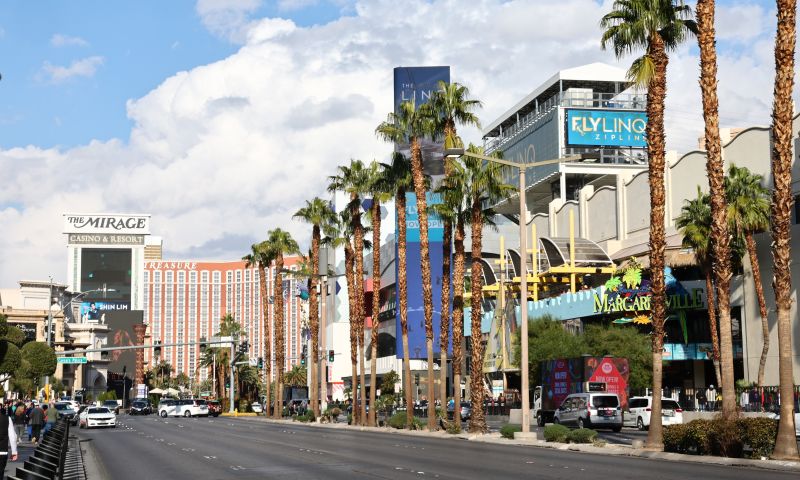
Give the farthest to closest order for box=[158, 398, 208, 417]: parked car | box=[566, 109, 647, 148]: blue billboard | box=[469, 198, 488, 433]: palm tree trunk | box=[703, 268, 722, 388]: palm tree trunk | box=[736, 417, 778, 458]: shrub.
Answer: box=[566, 109, 647, 148]: blue billboard → box=[158, 398, 208, 417]: parked car → box=[703, 268, 722, 388]: palm tree trunk → box=[469, 198, 488, 433]: palm tree trunk → box=[736, 417, 778, 458]: shrub

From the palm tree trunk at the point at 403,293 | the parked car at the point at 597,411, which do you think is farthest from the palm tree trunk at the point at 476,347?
the palm tree trunk at the point at 403,293

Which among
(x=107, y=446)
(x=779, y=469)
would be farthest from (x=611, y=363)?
(x=779, y=469)

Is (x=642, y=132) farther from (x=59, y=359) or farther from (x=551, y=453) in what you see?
(x=551, y=453)

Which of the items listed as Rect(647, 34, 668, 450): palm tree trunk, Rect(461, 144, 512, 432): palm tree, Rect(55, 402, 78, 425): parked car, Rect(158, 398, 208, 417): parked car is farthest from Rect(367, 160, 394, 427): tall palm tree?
Rect(158, 398, 208, 417): parked car

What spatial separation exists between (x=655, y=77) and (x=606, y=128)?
82.5 m

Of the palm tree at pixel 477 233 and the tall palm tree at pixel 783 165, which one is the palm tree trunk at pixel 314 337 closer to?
the palm tree at pixel 477 233

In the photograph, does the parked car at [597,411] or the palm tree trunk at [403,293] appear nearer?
the parked car at [597,411]

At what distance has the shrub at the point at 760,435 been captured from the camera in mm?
27484

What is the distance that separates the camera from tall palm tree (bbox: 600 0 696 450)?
1341 inches

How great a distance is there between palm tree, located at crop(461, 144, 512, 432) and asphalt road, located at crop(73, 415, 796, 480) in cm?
824

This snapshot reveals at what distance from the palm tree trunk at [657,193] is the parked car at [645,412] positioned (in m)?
17.6

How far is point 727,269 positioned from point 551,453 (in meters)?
8.04

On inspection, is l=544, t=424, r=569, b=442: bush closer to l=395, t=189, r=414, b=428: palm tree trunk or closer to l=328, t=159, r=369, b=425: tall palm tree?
l=395, t=189, r=414, b=428: palm tree trunk

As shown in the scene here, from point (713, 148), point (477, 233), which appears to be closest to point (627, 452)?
point (713, 148)
